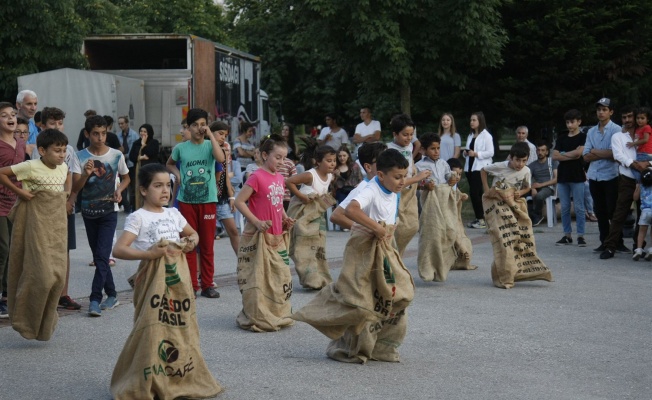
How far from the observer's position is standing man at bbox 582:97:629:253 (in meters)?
13.8

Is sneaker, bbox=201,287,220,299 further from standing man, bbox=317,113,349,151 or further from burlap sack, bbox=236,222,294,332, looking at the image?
standing man, bbox=317,113,349,151

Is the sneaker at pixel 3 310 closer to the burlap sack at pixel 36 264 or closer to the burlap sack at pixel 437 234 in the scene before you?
the burlap sack at pixel 36 264

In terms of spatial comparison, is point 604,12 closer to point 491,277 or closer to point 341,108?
point 491,277

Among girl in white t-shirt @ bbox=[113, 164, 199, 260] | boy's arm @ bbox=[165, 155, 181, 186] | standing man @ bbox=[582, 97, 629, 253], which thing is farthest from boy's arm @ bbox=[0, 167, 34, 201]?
standing man @ bbox=[582, 97, 629, 253]

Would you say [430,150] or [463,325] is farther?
[430,150]

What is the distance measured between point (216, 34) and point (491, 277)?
39712 millimetres

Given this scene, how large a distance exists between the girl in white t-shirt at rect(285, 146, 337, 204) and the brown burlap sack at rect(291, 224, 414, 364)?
3284 millimetres

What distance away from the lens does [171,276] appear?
6.17m

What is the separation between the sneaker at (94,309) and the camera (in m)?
9.04

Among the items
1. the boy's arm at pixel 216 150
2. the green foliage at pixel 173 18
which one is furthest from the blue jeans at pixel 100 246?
the green foliage at pixel 173 18

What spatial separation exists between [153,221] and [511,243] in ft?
17.9

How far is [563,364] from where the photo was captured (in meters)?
7.18

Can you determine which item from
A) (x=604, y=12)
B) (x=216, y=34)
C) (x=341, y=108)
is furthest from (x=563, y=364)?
(x=216, y=34)

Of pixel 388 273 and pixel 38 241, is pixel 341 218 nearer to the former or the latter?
pixel 388 273
